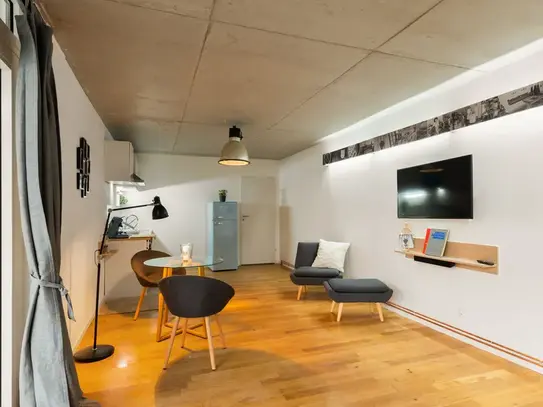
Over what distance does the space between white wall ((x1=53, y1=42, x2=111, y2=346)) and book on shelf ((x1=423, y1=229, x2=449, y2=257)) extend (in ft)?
11.3

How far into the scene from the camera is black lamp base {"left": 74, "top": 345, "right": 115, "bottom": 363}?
8.86ft

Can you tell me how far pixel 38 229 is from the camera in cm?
170

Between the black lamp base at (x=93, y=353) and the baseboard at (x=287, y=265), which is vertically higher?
the baseboard at (x=287, y=265)

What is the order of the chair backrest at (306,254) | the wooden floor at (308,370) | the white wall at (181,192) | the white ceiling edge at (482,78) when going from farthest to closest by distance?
1. the white wall at (181,192)
2. the chair backrest at (306,254)
3. the white ceiling edge at (482,78)
4. the wooden floor at (308,370)

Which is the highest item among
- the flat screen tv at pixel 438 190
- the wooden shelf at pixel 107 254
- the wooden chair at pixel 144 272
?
the flat screen tv at pixel 438 190

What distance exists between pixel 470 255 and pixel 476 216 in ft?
1.23

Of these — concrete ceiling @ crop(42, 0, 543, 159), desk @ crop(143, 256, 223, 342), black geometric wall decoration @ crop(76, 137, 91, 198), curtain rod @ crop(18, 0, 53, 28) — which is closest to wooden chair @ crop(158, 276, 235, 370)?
desk @ crop(143, 256, 223, 342)

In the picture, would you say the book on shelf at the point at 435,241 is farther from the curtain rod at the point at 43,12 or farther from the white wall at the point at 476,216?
the curtain rod at the point at 43,12

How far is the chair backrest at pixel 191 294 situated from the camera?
2.60 m

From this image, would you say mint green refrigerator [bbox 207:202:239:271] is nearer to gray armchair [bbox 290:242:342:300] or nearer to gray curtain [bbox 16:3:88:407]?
gray armchair [bbox 290:242:342:300]

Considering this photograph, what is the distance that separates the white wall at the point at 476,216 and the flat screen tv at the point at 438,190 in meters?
0.09

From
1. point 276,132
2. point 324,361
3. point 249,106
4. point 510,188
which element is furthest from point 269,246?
point 510,188

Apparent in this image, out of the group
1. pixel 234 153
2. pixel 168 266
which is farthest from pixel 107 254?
pixel 234 153

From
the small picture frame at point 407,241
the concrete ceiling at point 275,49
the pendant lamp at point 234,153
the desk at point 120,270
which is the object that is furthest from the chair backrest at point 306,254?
the desk at point 120,270
